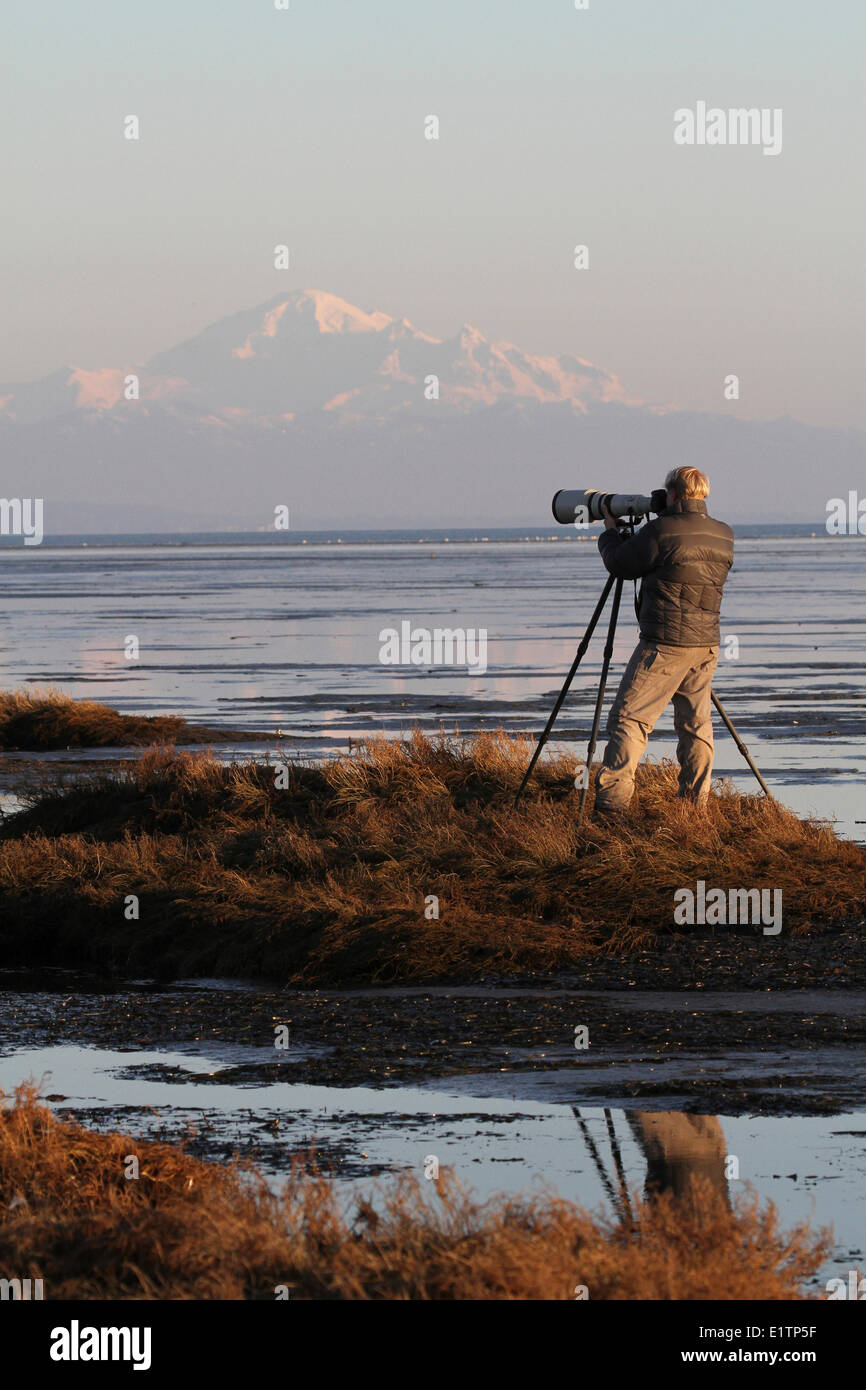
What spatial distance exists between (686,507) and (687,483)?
0.53ft

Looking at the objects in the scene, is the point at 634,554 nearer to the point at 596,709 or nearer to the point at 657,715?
the point at 657,715

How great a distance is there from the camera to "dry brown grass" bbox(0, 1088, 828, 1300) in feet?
15.4

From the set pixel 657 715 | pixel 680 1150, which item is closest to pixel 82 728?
pixel 657 715

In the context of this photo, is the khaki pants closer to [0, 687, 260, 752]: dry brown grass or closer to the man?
the man

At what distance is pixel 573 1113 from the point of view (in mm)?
6996

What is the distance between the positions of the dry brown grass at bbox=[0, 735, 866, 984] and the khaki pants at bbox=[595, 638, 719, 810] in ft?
0.76

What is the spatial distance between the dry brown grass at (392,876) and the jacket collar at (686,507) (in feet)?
6.27

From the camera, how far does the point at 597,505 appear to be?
1239 cm

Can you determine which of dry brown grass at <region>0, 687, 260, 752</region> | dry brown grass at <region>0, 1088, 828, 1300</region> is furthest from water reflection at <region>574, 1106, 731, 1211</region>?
dry brown grass at <region>0, 687, 260, 752</region>

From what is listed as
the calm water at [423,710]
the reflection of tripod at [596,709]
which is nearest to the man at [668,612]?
the reflection of tripod at [596,709]

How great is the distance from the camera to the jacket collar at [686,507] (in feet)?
39.5

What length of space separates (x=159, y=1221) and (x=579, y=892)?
597 cm
